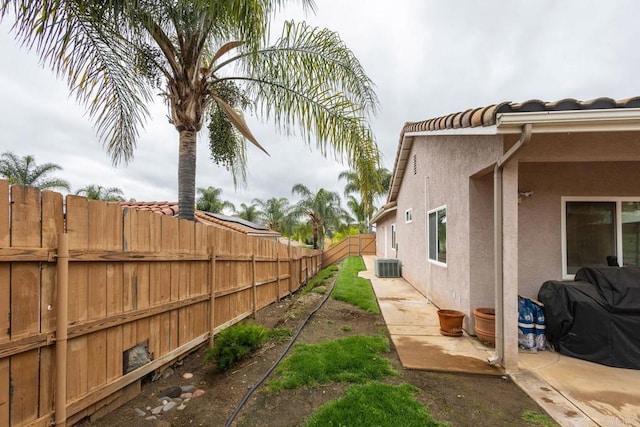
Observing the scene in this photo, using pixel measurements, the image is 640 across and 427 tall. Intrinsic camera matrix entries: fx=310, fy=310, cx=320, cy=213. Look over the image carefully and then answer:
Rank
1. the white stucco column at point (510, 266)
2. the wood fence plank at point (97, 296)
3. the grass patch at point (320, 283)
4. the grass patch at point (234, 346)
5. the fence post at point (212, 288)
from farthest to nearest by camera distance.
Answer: the grass patch at point (320, 283) → the fence post at point (212, 288) → the grass patch at point (234, 346) → the white stucco column at point (510, 266) → the wood fence plank at point (97, 296)

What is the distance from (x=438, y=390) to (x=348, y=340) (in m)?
1.74

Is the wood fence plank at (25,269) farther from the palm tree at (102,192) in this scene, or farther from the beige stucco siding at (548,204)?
the palm tree at (102,192)

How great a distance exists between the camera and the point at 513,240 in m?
4.05

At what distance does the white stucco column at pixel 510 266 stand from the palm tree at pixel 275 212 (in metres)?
30.1

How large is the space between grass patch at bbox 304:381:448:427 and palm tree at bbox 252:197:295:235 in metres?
30.4

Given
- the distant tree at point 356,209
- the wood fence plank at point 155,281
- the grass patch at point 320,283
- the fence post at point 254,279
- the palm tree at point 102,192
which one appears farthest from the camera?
the distant tree at point 356,209

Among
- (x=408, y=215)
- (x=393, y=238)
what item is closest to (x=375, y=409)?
(x=408, y=215)

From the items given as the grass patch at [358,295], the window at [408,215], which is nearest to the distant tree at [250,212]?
the window at [408,215]

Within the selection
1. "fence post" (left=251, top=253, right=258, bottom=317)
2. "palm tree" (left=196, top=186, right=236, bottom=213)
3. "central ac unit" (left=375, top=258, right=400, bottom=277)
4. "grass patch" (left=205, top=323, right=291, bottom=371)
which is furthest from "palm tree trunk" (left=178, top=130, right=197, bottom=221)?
"palm tree" (left=196, top=186, right=236, bottom=213)

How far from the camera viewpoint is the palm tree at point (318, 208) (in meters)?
30.7

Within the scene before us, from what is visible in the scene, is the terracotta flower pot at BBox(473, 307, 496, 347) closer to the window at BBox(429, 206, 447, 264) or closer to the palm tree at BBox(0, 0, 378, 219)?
the window at BBox(429, 206, 447, 264)

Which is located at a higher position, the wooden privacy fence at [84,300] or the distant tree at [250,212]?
the distant tree at [250,212]

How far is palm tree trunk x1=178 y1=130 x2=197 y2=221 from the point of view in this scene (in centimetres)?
527

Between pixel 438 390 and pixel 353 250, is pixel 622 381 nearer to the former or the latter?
pixel 438 390
